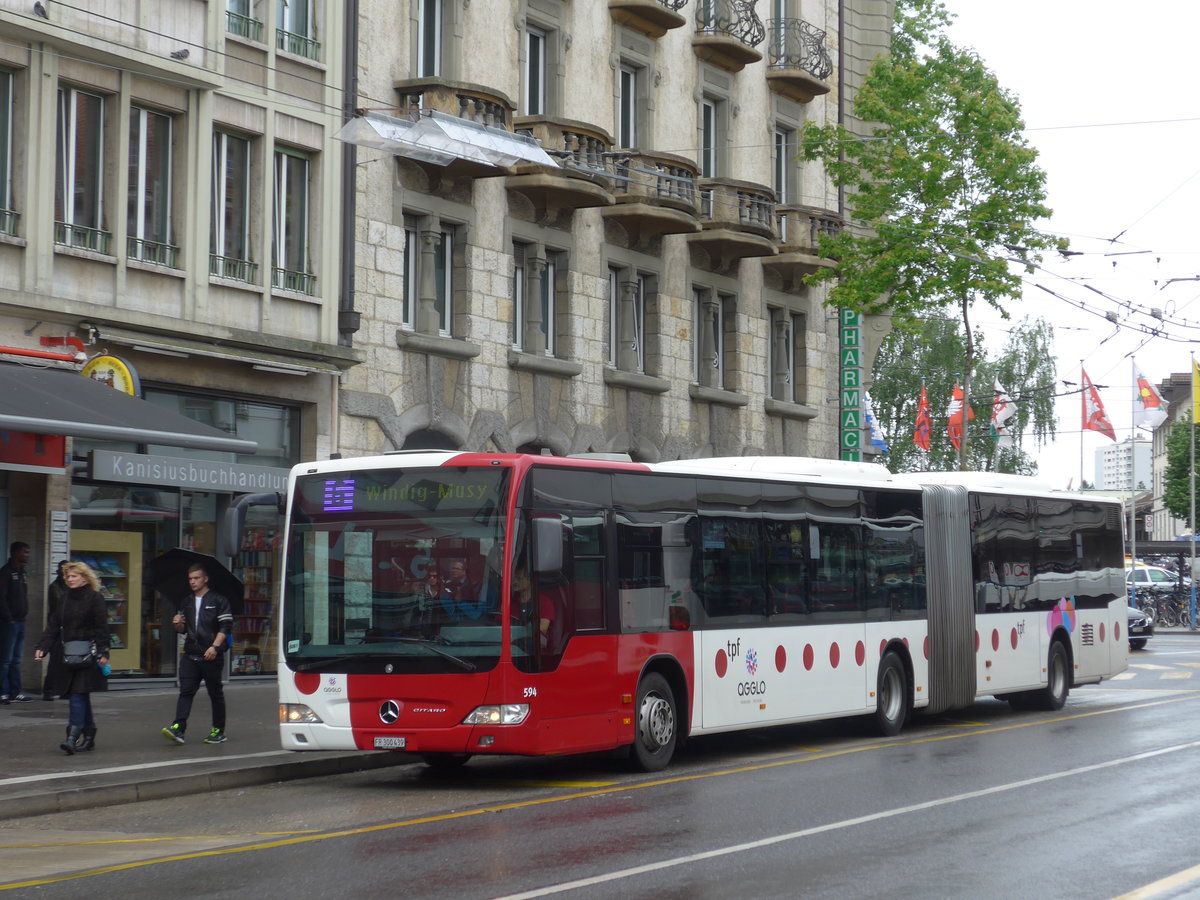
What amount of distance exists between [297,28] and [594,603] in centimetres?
1308

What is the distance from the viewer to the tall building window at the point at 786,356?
37.1 metres

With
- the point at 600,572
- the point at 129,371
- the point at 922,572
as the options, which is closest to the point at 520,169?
the point at 129,371

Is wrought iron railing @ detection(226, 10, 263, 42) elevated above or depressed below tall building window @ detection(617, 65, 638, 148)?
below

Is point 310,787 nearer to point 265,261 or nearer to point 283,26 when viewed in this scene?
point 265,261

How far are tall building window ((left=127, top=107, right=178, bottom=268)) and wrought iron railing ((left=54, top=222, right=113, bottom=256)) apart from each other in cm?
39

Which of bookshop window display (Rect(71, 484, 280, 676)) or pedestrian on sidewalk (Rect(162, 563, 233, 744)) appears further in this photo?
bookshop window display (Rect(71, 484, 280, 676))

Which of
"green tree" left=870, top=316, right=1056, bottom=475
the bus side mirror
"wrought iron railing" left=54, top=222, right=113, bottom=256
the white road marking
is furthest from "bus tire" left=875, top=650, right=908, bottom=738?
"green tree" left=870, top=316, right=1056, bottom=475

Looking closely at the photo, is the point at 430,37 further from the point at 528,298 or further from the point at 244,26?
the point at 528,298

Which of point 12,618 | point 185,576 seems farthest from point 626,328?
point 12,618

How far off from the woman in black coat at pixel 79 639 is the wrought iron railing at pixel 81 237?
21.7 feet

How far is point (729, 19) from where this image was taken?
34094mm

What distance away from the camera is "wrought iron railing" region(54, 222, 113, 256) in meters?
21.3

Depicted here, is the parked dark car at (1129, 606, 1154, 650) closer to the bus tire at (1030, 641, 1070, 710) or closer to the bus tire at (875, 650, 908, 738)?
the bus tire at (1030, 641, 1070, 710)

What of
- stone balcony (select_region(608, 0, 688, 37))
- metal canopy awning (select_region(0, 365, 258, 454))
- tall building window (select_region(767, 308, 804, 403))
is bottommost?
metal canopy awning (select_region(0, 365, 258, 454))
